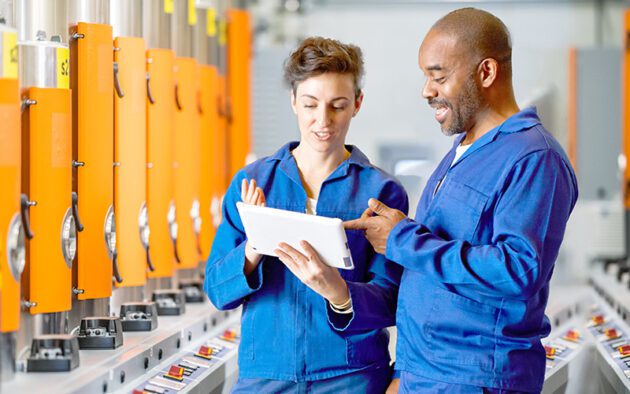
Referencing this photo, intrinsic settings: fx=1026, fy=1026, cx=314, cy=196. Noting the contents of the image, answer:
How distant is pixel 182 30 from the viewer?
504cm

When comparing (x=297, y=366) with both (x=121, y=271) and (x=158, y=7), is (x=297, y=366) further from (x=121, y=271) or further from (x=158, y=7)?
(x=158, y=7)

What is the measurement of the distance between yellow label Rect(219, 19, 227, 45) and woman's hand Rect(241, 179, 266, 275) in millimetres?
3251

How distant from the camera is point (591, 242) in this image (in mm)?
7281

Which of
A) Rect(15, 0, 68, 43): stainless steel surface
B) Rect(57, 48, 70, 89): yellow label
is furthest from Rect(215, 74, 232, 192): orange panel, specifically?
Rect(57, 48, 70, 89): yellow label

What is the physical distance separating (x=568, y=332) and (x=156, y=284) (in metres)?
2.12

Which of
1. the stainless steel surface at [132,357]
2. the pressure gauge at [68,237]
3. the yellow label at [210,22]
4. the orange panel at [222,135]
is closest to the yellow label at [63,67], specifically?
the pressure gauge at [68,237]

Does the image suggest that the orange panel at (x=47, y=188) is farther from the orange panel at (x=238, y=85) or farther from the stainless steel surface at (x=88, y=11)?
the orange panel at (x=238, y=85)

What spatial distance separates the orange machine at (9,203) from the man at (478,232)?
0.92 m

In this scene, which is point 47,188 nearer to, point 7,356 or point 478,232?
point 7,356

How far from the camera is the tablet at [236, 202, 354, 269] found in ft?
8.72

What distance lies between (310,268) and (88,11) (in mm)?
1397

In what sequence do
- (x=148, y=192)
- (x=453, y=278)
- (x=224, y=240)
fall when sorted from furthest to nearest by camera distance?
(x=148, y=192) < (x=224, y=240) < (x=453, y=278)

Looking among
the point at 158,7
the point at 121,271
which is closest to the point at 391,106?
the point at 158,7

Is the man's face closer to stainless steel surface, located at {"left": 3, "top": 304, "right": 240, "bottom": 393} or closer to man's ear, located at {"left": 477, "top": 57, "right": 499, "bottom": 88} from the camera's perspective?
man's ear, located at {"left": 477, "top": 57, "right": 499, "bottom": 88}
